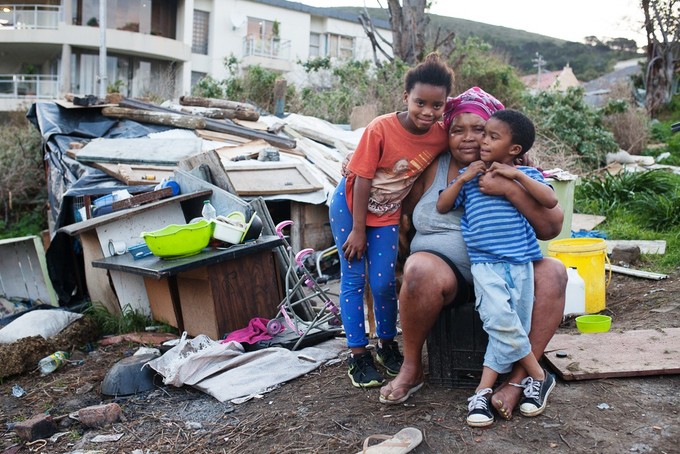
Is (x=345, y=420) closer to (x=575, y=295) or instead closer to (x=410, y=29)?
(x=575, y=295)

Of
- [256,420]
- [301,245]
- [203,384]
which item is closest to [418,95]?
[256,420]

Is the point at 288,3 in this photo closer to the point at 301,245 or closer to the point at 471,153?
the point at 301,245

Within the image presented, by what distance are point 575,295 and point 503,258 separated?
193 centimetres

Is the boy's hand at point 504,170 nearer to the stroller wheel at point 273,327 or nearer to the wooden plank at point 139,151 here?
the stroller wheel at point 273,327

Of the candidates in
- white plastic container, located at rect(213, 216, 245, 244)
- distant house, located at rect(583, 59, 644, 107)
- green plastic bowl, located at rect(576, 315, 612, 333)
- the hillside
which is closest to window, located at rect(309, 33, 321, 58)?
distant house, located at rect(583, 59, 644, 107)

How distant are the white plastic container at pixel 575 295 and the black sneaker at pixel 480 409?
191cm

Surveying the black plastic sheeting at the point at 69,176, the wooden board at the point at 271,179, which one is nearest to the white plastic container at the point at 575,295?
the wooden board at the point at 271,179

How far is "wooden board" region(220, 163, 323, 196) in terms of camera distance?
285 inches

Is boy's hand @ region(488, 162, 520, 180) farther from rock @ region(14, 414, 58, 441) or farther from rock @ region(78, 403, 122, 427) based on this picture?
rock @ region(14, 414, 58, 441)

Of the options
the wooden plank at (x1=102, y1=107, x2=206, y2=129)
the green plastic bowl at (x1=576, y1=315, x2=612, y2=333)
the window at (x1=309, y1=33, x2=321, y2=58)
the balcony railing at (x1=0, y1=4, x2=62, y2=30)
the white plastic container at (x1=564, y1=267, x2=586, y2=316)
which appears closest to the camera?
the green plastic bowl at (x1=576, y1=315, x2=612, y2=333)

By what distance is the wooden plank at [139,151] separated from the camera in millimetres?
7914

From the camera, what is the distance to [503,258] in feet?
9.50

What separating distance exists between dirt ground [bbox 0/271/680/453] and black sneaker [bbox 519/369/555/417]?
4cm

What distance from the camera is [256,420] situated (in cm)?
328
